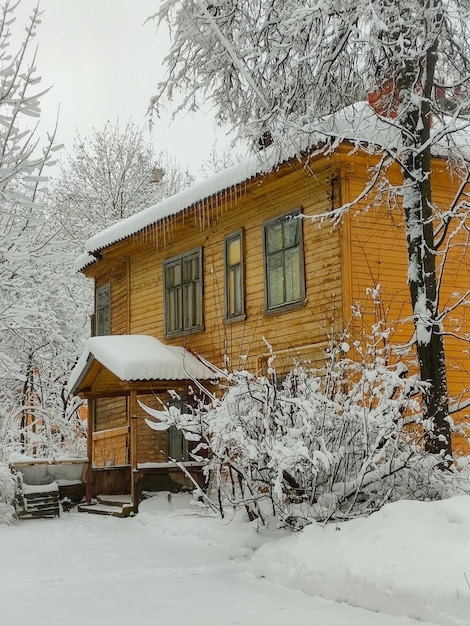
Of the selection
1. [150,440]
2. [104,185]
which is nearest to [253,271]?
[150,440]

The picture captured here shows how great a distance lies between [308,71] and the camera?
25.5 ft

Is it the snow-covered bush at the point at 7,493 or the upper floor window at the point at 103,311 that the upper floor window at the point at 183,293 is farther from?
the snow-covered bush at the point at 7,493

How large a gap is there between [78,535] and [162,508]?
81.4 inches

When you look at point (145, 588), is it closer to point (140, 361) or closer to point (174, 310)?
point (140, 361)

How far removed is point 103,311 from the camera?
2002 cm

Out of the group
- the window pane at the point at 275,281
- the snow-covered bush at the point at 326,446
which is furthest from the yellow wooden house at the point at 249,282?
the snow-covered bush at the point at 326,446

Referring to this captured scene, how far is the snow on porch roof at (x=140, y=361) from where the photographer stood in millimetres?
13414

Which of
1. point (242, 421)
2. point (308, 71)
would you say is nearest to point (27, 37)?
point (308, 71)

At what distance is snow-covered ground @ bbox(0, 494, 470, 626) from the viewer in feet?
17.7

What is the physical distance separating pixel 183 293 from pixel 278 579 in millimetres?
9544

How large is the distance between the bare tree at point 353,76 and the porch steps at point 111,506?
22.9 ft

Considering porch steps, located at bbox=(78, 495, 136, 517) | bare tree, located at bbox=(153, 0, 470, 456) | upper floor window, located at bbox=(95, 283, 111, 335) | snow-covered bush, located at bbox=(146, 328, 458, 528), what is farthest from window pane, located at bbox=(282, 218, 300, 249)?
upper floor window, located at bbox=(95, 283, 111, 335)

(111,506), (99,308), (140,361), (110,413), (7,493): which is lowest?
(111,506)

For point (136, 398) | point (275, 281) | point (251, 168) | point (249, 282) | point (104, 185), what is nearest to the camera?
point (251, 168)
